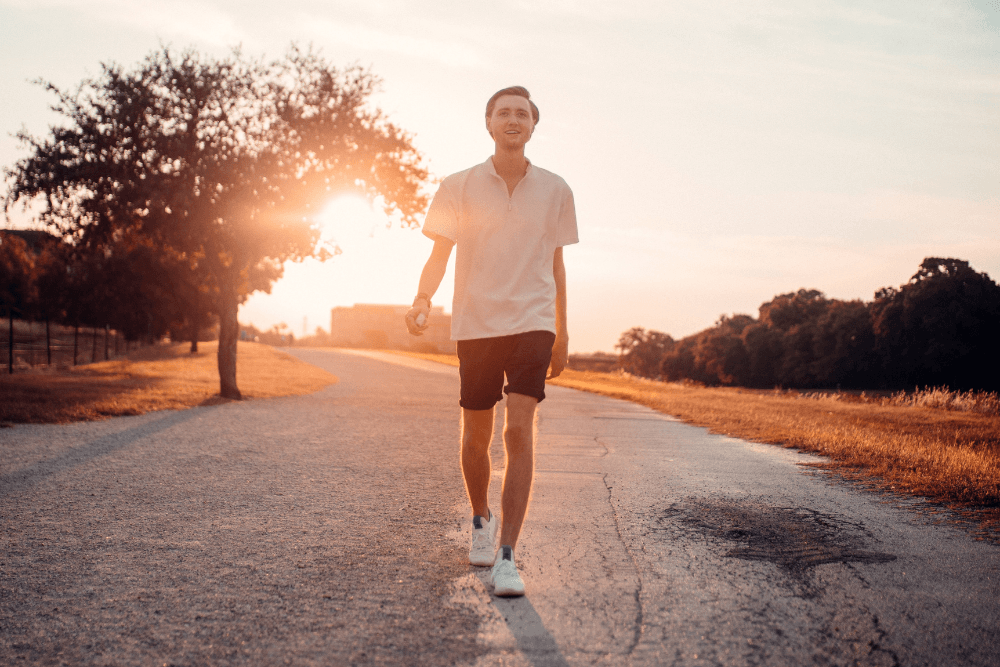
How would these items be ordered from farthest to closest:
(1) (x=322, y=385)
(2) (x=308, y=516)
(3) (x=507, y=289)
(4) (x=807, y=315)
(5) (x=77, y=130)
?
(4) (x=807, y=315), (1) (x=322, y=385), (5) (x=77, y=130), (2) (x=308, y=516), (3) (x=507, y=289)

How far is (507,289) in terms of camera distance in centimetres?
336

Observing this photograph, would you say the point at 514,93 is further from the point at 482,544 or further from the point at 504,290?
the point at 482,544

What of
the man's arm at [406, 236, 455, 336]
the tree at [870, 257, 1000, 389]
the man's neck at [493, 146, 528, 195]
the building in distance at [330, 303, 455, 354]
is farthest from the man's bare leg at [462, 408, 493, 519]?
the building in distance at [330, 303, 455, 354]

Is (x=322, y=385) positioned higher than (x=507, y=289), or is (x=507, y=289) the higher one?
(x=507, y=289)

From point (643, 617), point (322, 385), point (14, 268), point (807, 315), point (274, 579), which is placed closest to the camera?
point (643, 617)

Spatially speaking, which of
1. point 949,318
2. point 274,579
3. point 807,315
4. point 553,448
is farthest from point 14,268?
point 807,315

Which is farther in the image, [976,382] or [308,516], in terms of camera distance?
[976,382]

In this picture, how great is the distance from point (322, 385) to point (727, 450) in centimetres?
1412

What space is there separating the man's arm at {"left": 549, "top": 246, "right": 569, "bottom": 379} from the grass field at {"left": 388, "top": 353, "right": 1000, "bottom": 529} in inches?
111

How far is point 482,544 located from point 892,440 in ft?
22.0

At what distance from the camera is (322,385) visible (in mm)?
19828

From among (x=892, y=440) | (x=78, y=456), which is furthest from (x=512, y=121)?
(x=892, y=440)

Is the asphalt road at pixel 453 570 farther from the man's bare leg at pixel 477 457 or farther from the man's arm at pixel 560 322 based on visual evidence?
the man's arm at pixel 560 322

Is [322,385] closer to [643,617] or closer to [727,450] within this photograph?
[727,450]
